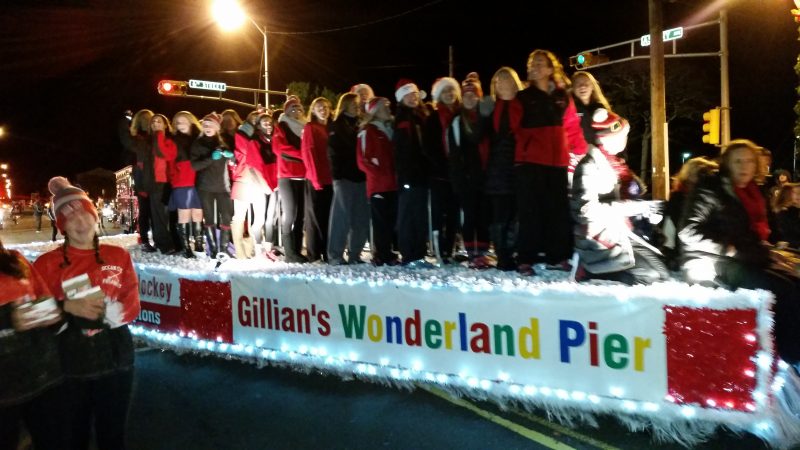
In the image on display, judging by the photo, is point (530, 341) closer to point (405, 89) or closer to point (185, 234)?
point (405, 89)

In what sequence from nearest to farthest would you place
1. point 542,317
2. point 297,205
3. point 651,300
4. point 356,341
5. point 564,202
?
point 651,300 → point 542,317 → point 356,341 → point 564,202 → point 297,205

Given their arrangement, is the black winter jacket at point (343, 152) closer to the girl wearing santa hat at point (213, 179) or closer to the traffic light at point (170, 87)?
the girl wearing santa hat at point (213, 179)

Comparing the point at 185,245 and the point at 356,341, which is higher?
the point at 185,245

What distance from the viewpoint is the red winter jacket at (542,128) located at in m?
5.49

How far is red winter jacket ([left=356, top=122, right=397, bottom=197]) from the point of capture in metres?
6.43

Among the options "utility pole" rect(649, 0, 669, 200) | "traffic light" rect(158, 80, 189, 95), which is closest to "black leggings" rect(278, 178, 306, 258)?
"utility pole" rect(649, 0, 669, 200)

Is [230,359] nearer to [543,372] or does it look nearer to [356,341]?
[356,341]

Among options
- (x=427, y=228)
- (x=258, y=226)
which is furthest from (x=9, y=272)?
(x=258, y=226)

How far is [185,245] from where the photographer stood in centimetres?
876

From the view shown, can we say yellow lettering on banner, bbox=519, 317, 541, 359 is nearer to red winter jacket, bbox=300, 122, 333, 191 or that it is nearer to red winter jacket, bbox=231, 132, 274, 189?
red winter jacket, bbox=300, 122, 333, 191

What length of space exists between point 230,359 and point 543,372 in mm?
3355

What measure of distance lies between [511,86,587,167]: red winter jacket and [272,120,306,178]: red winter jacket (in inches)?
112

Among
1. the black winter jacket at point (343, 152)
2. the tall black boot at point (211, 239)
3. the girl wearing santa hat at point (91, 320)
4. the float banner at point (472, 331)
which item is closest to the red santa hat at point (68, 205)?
the girl wearing santa hat at point (91, 320)

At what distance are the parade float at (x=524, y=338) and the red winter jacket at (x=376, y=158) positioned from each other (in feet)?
2.87
